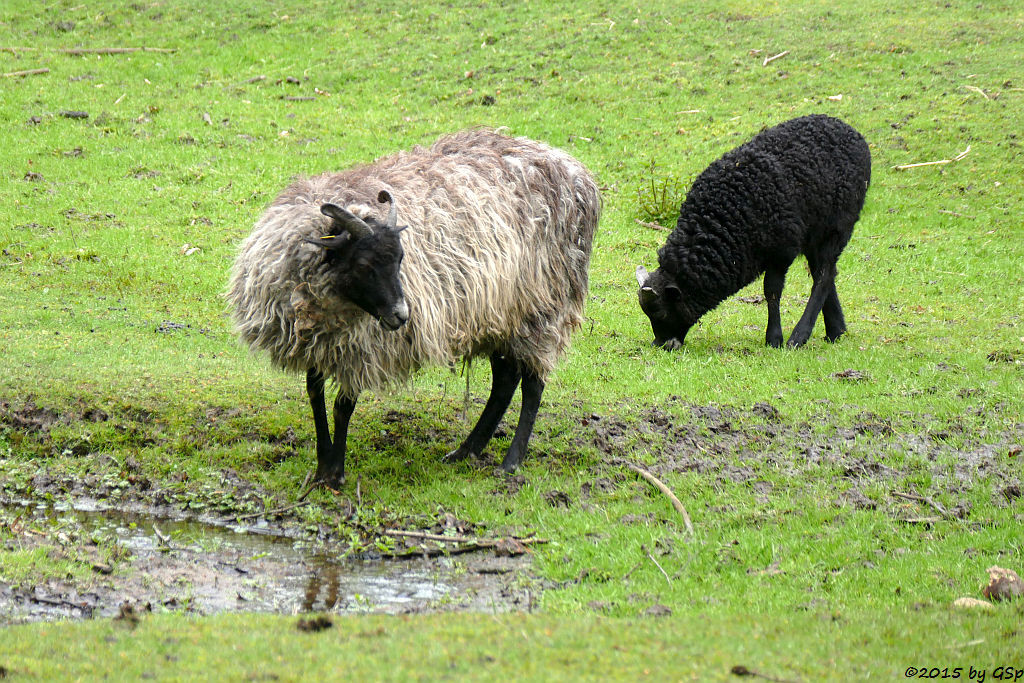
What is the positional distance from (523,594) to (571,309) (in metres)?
3.45

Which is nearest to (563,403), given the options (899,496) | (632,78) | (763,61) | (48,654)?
(899,496)

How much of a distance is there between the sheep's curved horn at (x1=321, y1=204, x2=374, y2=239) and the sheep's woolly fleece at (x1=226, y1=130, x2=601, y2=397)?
0.23 m

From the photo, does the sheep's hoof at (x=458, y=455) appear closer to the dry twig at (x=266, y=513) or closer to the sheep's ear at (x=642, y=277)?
the dry twig at (x=266, y=513)

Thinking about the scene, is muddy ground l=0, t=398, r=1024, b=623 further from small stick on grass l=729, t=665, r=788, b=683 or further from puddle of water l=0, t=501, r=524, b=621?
small stick on grass l=729, t=665, r=788, b=683

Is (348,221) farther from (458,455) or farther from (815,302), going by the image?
(815,302)

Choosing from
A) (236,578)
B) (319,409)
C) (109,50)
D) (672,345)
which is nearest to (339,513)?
(319,409)

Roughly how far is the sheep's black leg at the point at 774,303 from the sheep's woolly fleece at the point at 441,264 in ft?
12.8

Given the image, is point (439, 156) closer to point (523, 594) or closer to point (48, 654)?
point (523, 594)

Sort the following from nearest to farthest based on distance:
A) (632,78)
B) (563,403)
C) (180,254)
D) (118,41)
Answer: (563,403) < (180,254) < (632,78) < (118,41)

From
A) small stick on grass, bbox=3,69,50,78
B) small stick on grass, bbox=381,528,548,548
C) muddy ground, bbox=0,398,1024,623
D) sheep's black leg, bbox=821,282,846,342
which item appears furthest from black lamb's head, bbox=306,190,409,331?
small stick on grass, bbox=3,69,50,78

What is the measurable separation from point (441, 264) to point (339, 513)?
2.05 metres

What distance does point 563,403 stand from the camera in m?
9.84

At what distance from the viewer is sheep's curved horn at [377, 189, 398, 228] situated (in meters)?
6.75

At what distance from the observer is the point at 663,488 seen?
296 inches
